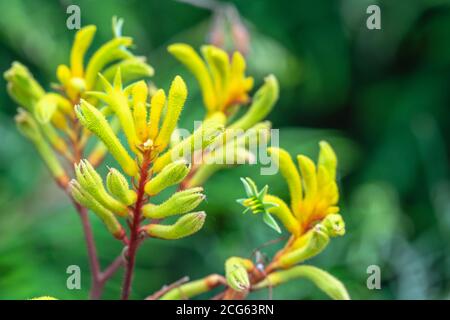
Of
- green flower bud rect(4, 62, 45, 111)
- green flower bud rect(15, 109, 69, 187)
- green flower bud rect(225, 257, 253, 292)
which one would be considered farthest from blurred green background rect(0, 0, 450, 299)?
green flower bud rect(225, 257, 253, 292)

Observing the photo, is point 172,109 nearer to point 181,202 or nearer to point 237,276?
point 181,202

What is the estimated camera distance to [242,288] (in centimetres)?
99

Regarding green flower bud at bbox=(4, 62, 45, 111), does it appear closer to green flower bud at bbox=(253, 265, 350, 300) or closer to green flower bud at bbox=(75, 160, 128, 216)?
green flower bud at bbox=(75, 160, 128, 216)

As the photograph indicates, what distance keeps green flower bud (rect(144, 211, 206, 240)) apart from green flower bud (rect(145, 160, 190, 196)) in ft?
0.17

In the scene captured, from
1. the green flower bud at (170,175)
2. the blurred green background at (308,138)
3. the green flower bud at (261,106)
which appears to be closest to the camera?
the green flower bud at (170,175)

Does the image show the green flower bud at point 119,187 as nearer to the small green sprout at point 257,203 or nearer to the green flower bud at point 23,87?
the small green sprout at point 257,203

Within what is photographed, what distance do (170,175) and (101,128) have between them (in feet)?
0.34

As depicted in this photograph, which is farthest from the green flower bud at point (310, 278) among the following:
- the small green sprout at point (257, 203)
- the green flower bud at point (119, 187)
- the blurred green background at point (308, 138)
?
the blurred green background at point (308, 138)

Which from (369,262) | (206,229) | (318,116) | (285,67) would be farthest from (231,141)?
(318,116)

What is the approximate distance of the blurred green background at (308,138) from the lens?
6.31 feet

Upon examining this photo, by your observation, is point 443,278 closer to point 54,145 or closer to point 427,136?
point 427,136

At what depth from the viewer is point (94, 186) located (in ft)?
3.12

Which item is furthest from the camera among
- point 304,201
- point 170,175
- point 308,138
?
point 308,138

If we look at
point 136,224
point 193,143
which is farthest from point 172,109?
point 136,224
